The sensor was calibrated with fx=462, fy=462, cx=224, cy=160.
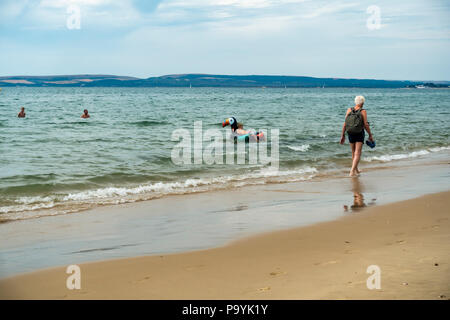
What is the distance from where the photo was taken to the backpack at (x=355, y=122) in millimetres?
10906

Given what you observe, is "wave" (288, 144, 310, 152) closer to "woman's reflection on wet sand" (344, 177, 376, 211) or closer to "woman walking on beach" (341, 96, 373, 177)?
"woman walking on beach" (341, 96, 373, 177)

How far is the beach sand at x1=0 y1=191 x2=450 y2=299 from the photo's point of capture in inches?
152

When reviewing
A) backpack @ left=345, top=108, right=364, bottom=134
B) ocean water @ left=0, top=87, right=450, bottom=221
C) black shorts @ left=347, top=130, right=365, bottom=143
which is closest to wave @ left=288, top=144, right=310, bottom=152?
ocean water @ left=0, top=87, right=450, bottom=221

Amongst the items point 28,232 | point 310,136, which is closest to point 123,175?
point 28,232

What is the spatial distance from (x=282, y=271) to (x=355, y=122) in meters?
7.27

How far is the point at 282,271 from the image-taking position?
4.46 meters

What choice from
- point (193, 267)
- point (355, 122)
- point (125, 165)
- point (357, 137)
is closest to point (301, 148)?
point (357, 137)

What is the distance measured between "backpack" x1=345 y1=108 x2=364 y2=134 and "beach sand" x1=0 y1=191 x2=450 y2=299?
5038 mm

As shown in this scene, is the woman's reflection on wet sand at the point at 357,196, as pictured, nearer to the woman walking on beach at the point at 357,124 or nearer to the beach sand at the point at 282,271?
the woman walking on beach at the point at 357,124

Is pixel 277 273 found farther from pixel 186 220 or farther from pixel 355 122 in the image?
pixel 355 122

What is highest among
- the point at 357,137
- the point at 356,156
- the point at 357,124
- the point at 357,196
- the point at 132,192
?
the point at 357,124
